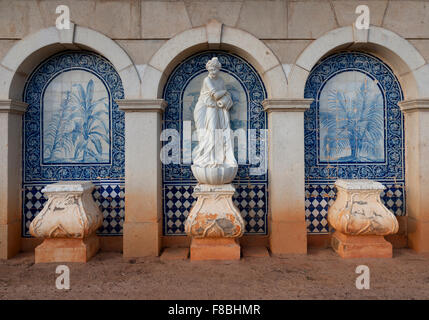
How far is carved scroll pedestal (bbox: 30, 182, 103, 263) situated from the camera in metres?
4.99

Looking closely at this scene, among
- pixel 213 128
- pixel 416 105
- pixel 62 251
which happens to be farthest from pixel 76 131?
pixel 416 105

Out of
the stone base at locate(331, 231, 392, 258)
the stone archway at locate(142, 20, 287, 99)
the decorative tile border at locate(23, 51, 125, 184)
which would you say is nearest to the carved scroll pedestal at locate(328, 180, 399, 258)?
the stone base at locate(331, 231, 392, 258)

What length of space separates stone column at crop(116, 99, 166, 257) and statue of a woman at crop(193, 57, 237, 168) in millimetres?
727

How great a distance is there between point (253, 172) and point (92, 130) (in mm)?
2982

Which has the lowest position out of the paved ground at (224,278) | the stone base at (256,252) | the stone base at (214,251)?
the paved ground at (224,278)

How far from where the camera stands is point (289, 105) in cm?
543

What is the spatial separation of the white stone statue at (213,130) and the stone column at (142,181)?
73 cm

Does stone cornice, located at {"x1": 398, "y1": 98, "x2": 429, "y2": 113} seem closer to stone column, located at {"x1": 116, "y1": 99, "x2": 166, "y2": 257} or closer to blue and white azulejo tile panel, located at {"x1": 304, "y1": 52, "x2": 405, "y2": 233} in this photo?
blue and white azulejo tile panel, located at {"x1": 304, "y1": 52, "x2": 405, "y2": 233}

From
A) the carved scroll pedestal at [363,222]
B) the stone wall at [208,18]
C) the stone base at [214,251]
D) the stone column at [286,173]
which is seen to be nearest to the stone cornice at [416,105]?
the stone wall at [208,18]

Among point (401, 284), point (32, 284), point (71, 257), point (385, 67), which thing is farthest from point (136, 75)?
point (401, 284)

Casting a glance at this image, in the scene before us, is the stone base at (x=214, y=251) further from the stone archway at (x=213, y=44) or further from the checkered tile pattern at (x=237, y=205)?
the stone archway at (x=213, y=44)

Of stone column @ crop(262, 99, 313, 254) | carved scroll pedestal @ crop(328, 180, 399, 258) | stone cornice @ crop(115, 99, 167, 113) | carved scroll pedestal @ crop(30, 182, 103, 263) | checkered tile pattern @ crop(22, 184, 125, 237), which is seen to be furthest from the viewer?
checkered tile pattern @ crop(22, 184, 125, 237)

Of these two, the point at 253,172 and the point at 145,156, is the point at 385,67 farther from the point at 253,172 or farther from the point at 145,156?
the point at 145,156

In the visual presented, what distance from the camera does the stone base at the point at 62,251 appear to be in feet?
16.8
